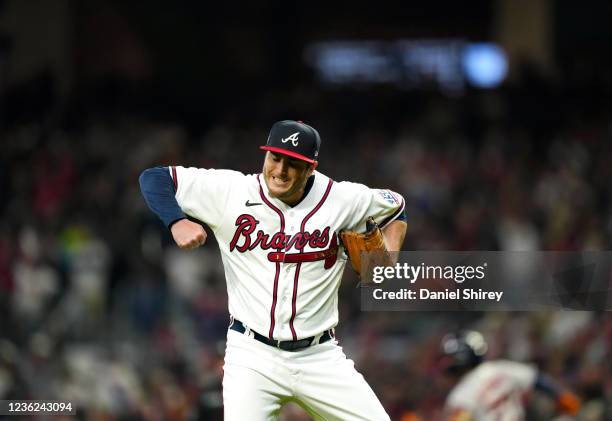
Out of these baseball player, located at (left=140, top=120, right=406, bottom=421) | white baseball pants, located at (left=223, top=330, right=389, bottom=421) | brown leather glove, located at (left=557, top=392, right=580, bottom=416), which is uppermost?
baseball player, located at (left=140, top=120, right=406, bottom=421)

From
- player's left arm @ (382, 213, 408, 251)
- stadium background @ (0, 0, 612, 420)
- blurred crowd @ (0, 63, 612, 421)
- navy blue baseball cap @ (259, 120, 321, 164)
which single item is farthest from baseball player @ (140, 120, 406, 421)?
blurred crowd @ (0, 63, 612, 421)

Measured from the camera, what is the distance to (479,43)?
52.9 feet

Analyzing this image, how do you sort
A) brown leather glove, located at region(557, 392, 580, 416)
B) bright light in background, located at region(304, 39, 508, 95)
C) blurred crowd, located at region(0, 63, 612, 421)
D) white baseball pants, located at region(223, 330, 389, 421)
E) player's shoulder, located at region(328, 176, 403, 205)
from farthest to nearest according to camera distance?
1. bright light in background, located at region(304, 39, 508, 95)
2. blurred crowd, located at region(0, 63, 612, 421)
3. brown leather glove, located at region(557, 392, 580, 416)
4. player's shoulder, located at region(328, 176, 403, 205)
5. white baseball pants, located at region(223, 330, 389, 421)

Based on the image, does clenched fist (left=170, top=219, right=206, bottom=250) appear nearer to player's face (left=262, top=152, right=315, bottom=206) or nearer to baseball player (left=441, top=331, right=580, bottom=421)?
player's face (left=262, top=152, right=315, bottom=206)

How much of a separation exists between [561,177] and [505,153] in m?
0.85

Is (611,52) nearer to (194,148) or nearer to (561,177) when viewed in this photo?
(561,177)

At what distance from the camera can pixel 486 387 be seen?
23.4 ft

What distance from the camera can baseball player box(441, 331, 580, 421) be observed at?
7098 mm

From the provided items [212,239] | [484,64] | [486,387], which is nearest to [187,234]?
[486,387]

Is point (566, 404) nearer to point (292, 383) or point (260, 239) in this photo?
point (292, 383)

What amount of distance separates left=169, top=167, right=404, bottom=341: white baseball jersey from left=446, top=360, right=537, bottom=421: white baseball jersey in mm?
2422

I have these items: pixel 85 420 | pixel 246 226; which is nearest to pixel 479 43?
pixel 85 420

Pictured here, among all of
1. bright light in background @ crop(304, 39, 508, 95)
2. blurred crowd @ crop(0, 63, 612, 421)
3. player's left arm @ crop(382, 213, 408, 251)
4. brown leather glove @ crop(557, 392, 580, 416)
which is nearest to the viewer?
player's left arm @ crop(382, 213, 408, 251)

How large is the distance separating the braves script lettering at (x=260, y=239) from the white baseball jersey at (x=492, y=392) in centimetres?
266
